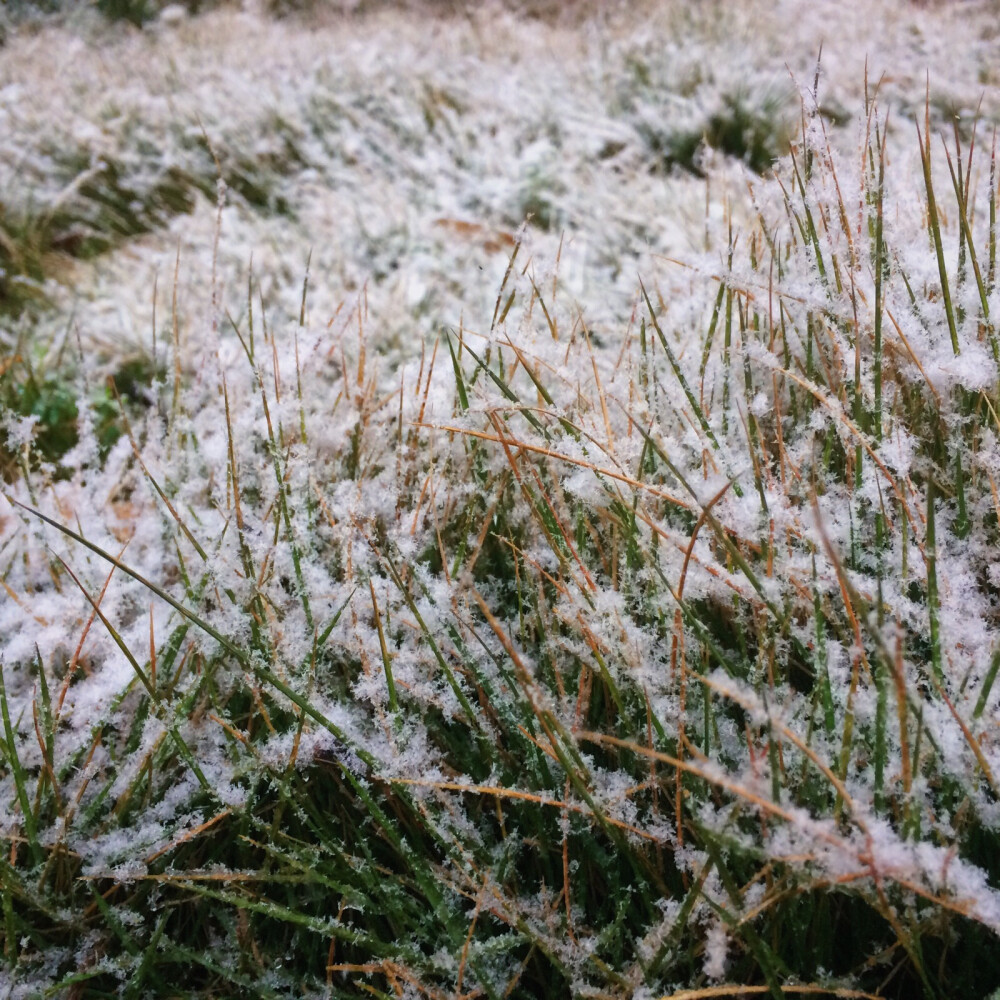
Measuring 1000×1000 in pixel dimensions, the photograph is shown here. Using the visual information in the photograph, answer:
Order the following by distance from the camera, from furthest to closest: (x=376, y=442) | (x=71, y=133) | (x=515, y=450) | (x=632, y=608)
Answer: (x=71, y=133) → (x=376, y=442) → (x=515, y=450) → (x=632, y=608)

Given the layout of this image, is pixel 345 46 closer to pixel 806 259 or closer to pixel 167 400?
pixel 167 400

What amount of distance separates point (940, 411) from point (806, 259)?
346 millimetres

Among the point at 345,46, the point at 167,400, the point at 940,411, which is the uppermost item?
the point at 345,46

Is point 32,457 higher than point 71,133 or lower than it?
lower

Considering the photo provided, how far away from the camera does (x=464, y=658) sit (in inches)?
34.5

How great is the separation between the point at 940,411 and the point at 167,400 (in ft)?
5.26

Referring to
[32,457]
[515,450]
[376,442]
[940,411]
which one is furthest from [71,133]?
[940,411]

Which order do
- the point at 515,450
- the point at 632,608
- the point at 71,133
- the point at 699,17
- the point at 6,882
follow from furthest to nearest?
the point at 699,17 → the point at 71,133 → the point at 515,450 → the point at 632,608 → the point at 6,882

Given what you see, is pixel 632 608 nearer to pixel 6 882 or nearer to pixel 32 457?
pixel 6 882

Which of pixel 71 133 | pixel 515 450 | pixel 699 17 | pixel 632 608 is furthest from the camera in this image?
pixel 699 17

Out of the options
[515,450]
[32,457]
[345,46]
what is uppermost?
[345,46]

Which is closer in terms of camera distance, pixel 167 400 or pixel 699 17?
pixel 167 400

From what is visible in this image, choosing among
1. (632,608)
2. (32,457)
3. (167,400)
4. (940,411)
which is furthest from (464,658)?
(32,457)

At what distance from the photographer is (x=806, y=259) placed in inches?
46.9
